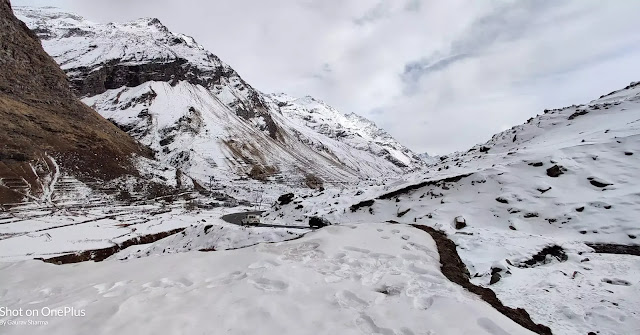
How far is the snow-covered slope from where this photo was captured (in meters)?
6.75

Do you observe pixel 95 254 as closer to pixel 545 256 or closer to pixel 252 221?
pixel 252 221

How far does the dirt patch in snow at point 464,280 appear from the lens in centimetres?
560

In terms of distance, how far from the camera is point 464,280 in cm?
743

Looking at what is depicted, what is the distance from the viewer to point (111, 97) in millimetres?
192750

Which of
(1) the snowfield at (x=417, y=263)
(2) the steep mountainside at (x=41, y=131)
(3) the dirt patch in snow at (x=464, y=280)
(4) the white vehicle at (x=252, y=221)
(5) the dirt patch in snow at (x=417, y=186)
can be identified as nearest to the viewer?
(1) the snowfield at (x=417, y=263)

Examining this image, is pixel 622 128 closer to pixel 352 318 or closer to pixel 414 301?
pixel 414 301

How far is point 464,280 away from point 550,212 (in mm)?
9314

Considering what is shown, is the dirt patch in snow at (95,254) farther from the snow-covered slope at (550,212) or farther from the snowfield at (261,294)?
the snowfield at (261,294)

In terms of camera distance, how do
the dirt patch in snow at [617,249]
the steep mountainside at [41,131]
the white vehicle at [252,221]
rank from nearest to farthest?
the dirt patch in snow at [617,249] < the white vehicle at [252,221] < the steep mountainside at [41,131]

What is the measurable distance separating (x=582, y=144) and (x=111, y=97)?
8902 inches

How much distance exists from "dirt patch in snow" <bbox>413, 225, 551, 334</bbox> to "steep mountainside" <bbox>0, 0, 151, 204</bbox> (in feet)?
307

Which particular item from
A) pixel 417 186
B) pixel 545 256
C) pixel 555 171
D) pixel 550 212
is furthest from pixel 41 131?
pixel 545 256

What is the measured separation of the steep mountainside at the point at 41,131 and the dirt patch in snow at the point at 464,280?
307 feet

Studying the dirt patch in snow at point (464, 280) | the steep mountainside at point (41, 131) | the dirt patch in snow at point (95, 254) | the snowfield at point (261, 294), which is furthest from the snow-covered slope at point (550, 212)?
the steep mountainside at point (41, 131)
